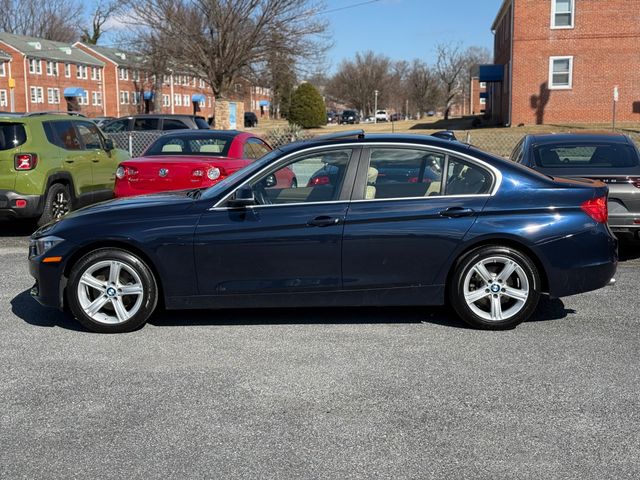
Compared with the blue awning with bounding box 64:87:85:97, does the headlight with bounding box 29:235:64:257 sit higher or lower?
lower

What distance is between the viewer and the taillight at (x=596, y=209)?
592 centimetres

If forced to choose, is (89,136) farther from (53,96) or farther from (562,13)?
(53,96)

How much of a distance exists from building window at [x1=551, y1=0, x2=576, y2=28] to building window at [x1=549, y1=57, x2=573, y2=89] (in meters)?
1.59

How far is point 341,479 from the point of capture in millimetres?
3518

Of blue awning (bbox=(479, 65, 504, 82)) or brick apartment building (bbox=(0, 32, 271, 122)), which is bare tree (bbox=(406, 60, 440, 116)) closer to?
brick apartment building (bbox=(0, 32, 271, 122))

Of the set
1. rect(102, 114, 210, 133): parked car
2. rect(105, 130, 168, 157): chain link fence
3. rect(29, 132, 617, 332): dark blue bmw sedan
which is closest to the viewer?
rect(29, 132, 617, 332): dark blue bmw sedan

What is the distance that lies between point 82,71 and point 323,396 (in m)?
88.5

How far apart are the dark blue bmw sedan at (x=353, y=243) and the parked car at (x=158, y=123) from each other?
677 inches

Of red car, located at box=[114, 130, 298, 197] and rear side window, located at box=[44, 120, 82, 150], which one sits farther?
rear side window, located at box=[44, 120, 82, 150]

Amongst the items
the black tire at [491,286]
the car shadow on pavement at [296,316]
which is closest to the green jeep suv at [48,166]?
the car shadow on pavement at [296,316]

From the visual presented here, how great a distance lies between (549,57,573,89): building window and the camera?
3659cm

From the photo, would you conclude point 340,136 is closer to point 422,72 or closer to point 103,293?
point 103,293

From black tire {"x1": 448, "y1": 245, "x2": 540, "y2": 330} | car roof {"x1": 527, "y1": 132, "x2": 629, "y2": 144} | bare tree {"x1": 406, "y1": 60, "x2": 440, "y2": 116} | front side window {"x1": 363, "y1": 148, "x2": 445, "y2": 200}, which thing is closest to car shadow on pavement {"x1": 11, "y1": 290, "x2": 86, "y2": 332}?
front side window {"x1": 363, "y1": 148, "x2": 445, "y2": 200}

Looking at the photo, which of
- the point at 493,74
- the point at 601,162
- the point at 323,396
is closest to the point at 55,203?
the point at 601,162
